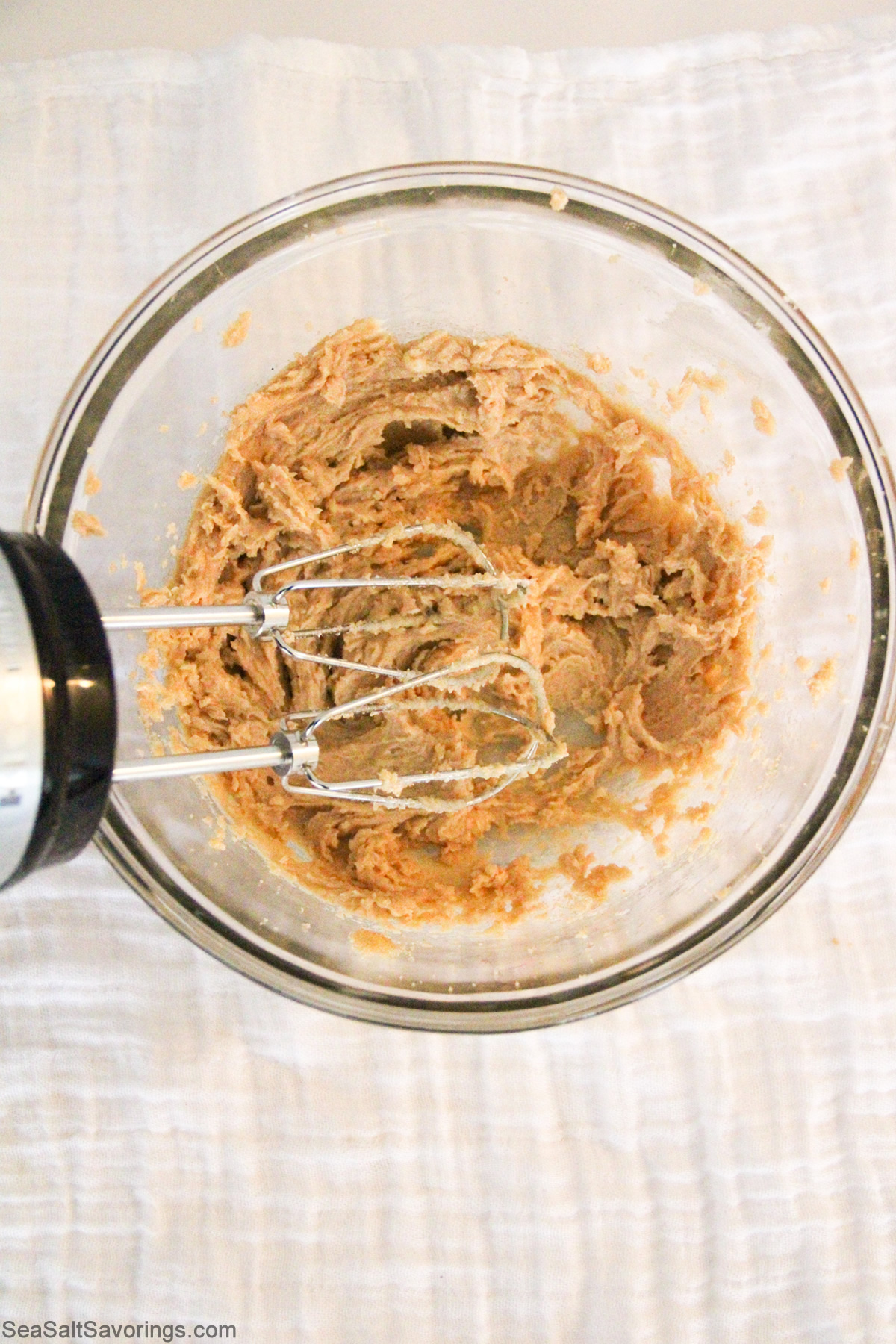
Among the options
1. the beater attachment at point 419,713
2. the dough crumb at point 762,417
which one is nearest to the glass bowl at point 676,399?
the dough crumb at point 762,417

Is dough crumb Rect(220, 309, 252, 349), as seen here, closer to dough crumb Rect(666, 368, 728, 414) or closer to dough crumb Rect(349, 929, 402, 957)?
dough crumb Rect(666, 368, 728, 414)

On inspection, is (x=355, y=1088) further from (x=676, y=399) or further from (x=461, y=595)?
(x=676, y=399)

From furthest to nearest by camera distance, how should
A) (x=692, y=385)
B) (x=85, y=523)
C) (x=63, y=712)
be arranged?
1. (x=692, y=385)
2. (x=85, y=523)
3. (x=63, y=712)

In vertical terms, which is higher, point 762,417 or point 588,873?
point 762,417

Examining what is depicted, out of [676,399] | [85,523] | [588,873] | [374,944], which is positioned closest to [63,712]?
[85,523]

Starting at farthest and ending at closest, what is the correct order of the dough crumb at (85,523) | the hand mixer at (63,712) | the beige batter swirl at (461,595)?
1. the beige batter swirl at (461,595)
2. the dough crumb at (85,523)
3. the hand mixer at (63,712)

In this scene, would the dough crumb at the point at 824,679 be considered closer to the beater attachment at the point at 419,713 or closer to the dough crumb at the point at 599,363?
the beater attachment at the point at 419,713

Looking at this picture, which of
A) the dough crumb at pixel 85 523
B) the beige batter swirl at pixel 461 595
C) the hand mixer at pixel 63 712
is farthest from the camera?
the beige batter swirl at pixel 461 595

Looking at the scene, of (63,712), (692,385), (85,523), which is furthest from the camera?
(692,385)
